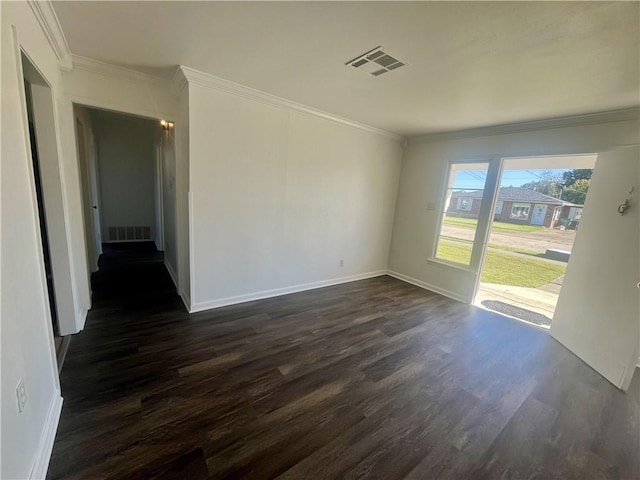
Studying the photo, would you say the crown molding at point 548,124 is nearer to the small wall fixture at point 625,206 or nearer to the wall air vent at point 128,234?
the small wall fixture at point 625,206

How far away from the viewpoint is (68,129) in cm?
A: 270

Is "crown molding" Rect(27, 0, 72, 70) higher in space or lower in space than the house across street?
higher

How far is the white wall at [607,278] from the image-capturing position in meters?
2.42

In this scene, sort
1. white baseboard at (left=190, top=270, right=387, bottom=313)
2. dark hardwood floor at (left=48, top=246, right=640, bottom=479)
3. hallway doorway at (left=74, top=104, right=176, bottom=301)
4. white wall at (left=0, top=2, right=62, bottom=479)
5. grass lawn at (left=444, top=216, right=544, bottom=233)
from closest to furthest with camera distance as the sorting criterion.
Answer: white wall at (left=0, top=2, right=62, bottom=479), dark hardwood floor at (left=48, top=246, right=640, bottom=479), white baseboard at (left=190, top=270, right=387, bottom=313), grass lawn at (left=444, top=216, right=544, bottom=233), hallway doorway at (left=74, top=104, right=176, bottom=301)

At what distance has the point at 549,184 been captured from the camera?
11.7ft

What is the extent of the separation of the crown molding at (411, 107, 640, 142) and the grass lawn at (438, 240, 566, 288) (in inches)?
66.0

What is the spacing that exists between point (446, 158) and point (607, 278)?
2519 millimetres

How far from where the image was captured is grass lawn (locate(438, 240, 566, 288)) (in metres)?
3.99

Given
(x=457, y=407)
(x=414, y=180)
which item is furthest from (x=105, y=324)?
(x=414, y=180)

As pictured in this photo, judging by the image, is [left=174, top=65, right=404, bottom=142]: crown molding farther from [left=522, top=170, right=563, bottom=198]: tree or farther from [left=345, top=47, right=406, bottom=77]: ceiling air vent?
[left=522, top=170, right=563, bottom=198]: tree

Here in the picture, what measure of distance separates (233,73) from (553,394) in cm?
410

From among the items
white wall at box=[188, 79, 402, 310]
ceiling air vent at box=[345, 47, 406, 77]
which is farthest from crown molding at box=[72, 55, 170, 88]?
ceiling air vent at box=[345, 47, 406, 77]

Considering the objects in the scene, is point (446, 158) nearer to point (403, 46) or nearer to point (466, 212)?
point (466, 212)

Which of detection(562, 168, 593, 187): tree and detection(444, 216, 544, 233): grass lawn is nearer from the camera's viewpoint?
detection(562, 168, 593, 187): tree
